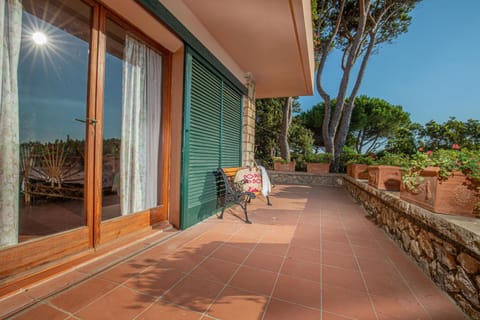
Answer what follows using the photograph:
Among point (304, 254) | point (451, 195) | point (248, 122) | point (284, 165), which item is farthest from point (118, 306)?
point (284, 165)

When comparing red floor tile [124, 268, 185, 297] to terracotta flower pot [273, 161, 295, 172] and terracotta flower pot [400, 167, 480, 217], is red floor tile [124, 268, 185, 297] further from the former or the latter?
terracotta flower pot [273, 161, 295, 172]

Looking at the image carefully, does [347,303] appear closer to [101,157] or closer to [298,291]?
[298,291]

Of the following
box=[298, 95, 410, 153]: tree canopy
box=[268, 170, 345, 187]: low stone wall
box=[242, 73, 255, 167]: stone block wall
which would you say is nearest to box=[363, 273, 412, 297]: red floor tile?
box=[242, 73, 255, 167]: stone block wall

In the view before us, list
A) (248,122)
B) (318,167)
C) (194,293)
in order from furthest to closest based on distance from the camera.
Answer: (318,167) → (248,122) → (194,293)

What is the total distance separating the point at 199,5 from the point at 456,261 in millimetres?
3188

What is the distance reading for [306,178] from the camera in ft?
24.2

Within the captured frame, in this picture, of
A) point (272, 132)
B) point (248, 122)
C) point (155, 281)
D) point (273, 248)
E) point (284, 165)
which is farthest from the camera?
point (272, 132)

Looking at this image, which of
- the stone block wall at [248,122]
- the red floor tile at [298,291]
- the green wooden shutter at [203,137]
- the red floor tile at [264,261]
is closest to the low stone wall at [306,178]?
the stone block wall at [248,122]

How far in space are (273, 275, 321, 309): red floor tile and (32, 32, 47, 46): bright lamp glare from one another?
256 centimetres

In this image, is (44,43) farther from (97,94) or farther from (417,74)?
(417,74)

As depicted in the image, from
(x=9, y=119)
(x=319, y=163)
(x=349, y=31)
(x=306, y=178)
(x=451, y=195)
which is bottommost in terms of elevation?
(x=306, y=178)

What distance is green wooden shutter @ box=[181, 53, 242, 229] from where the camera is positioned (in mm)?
2492

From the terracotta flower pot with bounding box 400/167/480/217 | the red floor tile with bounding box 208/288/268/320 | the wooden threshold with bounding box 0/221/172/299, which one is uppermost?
the terracotta flower pot with bounding box 400/167/480/217

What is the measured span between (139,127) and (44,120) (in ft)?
2.47
